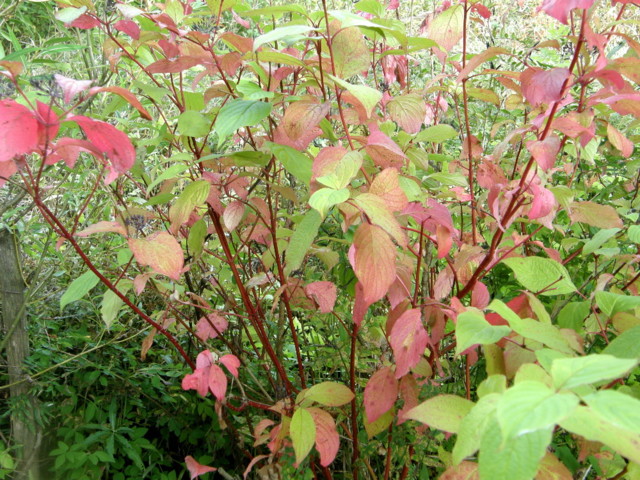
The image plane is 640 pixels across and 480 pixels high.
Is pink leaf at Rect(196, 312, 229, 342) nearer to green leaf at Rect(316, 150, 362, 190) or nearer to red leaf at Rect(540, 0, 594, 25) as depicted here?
green leaf at Rect(316, 150, 362, 190)

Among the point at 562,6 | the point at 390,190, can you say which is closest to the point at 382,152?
the point at 390,190

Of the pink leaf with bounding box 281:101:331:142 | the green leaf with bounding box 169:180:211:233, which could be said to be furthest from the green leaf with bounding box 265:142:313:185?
the green leaf with bounding box 169:180:211:233

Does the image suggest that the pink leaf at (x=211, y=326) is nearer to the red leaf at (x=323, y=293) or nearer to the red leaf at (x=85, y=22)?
the red leaf at (x=323, y=293)

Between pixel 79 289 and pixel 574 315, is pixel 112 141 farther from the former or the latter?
pixel 574 315

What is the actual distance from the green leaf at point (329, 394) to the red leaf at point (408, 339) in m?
0.20

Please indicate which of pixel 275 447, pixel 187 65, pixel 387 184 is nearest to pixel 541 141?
pixel 387 184

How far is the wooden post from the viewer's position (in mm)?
1507

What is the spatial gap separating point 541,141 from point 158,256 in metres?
0.66

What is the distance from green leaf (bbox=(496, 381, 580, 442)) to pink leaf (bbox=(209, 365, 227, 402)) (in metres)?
0.63

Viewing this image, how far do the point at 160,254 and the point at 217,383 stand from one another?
0.25 meters

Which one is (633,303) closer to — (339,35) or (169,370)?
(339,35)

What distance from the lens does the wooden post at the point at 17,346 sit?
1.51 metres

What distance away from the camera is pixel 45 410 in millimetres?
1514

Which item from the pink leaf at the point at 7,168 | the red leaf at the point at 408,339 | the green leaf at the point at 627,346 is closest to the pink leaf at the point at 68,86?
the pink leaf at the point at 7,168
